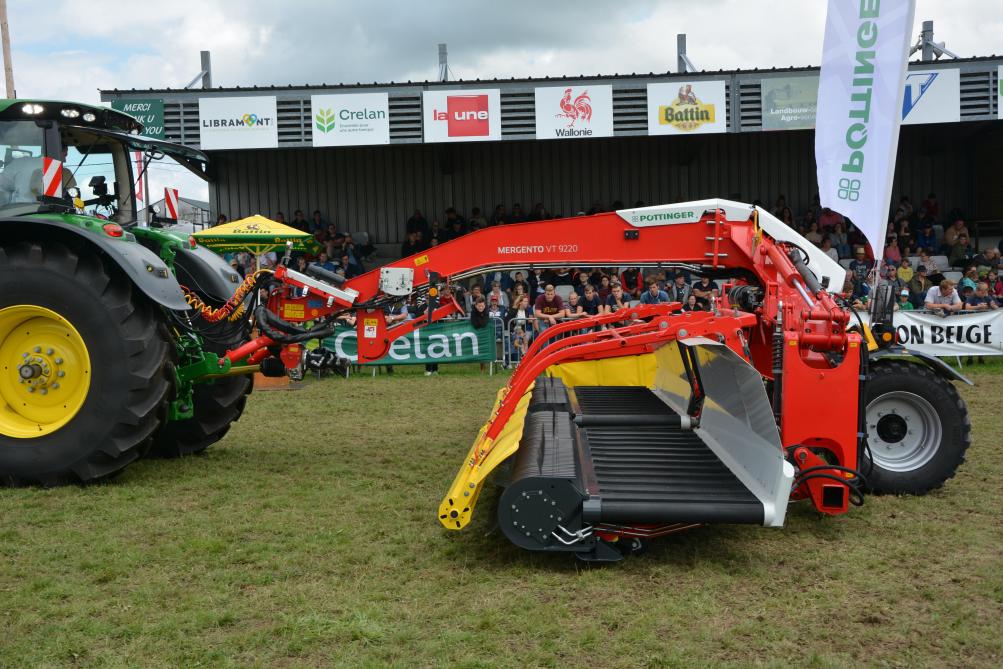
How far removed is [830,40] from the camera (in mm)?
8258

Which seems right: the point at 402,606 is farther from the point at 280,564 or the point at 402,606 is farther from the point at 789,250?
the point at 789,250

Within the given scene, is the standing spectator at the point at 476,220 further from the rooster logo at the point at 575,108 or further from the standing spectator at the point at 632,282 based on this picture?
the standing spectator at the point at 632,282

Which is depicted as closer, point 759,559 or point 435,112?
point 759,559

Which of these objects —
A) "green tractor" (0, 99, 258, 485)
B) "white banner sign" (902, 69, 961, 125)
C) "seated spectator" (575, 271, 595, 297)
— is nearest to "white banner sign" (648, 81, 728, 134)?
"white banner sign" (902, 69, 961, 125)

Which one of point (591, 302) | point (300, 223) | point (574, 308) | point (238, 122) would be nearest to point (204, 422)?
point (574, 308)

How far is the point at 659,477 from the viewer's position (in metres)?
4.58

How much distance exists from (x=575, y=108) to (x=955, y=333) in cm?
814

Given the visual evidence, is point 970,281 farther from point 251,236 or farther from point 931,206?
point 251,236

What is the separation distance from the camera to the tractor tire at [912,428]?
542cm

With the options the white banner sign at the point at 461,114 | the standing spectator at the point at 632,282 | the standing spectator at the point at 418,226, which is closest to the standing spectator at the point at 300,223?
the standing spectator at the point at 418,226

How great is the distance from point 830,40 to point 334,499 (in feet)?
21.3

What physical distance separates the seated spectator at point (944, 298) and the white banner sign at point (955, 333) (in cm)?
37

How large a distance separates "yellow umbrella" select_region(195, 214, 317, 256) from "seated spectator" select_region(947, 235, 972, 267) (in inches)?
509

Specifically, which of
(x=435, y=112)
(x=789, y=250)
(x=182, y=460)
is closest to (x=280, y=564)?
(x=182, y=460)
